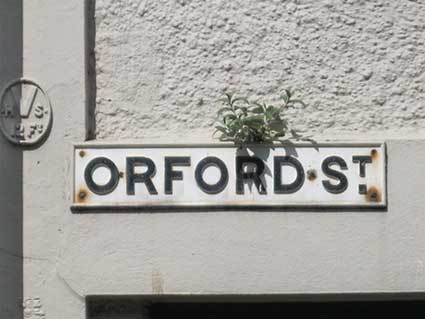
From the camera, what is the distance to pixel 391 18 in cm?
488

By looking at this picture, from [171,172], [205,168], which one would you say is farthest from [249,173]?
[171,172]

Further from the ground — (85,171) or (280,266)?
(85,171)

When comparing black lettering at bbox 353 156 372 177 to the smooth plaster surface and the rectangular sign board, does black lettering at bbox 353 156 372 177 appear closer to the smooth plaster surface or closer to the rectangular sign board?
the rectangular sign board

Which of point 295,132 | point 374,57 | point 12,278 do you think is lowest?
point 12,278

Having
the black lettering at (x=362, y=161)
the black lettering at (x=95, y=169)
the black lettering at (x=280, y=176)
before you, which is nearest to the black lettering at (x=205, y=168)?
the black lettering at (x=280, y=176)

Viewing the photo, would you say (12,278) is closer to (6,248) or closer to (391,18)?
(6,248)

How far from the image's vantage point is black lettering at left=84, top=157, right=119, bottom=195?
4695 mm

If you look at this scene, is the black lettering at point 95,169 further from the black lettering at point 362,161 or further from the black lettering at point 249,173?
the black lettering at point 362,161

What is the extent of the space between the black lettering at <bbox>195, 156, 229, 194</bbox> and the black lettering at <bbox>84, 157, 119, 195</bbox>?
0.38 meters

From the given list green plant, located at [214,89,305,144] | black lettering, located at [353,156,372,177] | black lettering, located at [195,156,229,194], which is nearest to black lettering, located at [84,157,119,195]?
black lettering, located at [195,156,229,194]

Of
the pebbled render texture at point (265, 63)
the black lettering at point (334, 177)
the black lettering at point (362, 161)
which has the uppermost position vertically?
the pebbled render texture at point (265, 63)

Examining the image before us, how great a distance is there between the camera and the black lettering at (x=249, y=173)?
15.3 ft

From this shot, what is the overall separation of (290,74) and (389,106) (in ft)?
1.61

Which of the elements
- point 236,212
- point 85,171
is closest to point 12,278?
point 85,171
